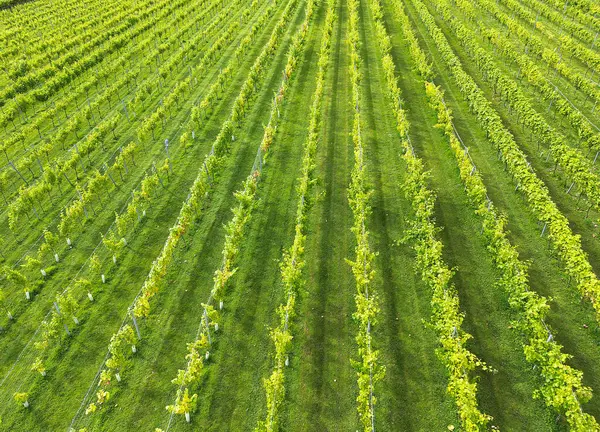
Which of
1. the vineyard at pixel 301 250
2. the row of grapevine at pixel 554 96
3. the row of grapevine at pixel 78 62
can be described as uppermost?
the row of grapevine at pixel 78 62

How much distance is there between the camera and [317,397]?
573 inches

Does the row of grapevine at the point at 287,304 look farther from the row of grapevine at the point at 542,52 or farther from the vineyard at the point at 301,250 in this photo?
the row of grapevine at the point at 542,52

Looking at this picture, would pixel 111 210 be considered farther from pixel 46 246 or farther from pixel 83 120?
pixel 83 120

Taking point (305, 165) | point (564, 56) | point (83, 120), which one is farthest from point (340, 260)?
point (564, 56)

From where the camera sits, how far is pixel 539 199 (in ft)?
66.3

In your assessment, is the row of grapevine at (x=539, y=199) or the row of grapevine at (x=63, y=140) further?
the row of grapevine at (x=63, y=140)

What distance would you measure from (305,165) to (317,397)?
38.3ft

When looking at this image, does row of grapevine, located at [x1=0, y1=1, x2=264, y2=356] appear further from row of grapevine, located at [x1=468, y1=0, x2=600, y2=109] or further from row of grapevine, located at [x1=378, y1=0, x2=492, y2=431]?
row of grapevine, located at [x1=468, y1=0, x2=600, y2=109]

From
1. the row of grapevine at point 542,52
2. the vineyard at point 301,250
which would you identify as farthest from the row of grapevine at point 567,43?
the row of grapevine at point 542,52

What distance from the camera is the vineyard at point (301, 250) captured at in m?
14.3

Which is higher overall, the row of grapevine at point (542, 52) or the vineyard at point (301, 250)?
the row of grapevine at point (542, 52)

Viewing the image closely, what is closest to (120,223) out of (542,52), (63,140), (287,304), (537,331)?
(287,304)

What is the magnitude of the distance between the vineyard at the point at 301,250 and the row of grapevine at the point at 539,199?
0.12m

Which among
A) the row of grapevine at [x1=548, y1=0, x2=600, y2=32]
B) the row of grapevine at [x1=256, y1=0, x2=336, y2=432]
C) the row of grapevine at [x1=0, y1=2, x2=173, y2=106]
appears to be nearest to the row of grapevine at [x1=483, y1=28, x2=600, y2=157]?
the row of grapevine at [x1=548, y1=0, x2=600, y2=32]
